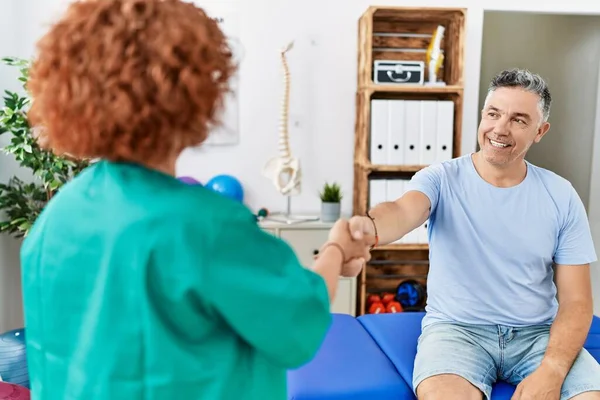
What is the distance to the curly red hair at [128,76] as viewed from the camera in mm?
717

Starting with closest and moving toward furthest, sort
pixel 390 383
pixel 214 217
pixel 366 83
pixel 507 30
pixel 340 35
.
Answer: pixel 214 217
pixel 390 383
pixel 366 83
pixel 340 35
pixel 507 30

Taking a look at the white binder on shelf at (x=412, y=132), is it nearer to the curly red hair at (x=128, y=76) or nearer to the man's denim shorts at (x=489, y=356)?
the man's denim shorts at (x=489, y=356)

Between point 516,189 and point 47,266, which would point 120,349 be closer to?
point 47,266

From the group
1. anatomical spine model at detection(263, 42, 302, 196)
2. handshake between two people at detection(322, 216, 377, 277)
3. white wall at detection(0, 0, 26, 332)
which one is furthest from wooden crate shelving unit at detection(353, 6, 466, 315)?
handshake between two people at detection(322, 216, 377, 277)

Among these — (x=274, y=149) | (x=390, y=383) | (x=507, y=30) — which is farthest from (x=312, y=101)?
(x=390, y=383)

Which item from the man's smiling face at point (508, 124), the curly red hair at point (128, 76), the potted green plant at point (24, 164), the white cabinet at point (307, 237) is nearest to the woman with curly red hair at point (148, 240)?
the curly red hair at point (128, 76)

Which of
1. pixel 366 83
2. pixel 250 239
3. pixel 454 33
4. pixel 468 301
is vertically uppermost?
pixel 454 33

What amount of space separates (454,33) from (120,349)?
2.92 m

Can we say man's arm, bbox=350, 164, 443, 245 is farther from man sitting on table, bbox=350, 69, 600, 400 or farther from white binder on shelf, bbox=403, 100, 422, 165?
white binder on shelf, bbox=403, 100, 422, 165

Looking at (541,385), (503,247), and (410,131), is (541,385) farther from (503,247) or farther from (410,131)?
(410,131)

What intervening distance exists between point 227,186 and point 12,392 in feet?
5.15

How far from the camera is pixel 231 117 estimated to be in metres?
3.32

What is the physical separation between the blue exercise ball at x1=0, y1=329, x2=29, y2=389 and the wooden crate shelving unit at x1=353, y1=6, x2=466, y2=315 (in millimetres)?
1691

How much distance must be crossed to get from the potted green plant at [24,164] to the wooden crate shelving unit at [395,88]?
1.46m
